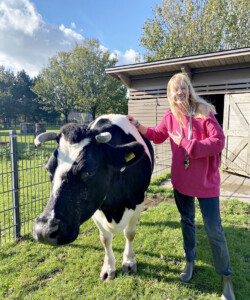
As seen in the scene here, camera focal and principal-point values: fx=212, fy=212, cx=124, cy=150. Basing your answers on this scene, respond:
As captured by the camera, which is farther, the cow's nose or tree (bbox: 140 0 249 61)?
tree (bbox: 140 0 249 61)

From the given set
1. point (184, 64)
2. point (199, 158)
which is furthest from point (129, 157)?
point (184, 64)

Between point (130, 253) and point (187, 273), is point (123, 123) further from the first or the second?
point (187, 273)

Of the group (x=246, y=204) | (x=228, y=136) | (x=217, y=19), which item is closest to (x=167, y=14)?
(x=217, y=19)

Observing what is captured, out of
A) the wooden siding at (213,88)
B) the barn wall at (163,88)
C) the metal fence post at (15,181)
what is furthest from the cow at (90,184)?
the wooden siding at (213,88)

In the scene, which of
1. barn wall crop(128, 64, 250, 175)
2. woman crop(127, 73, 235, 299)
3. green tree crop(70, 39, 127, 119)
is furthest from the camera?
green tree crop(70, 39, 127, 119)

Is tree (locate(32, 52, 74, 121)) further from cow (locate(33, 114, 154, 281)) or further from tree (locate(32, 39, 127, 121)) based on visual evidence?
cow (locate(33, 114, 154, 281))

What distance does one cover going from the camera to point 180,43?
20.7m

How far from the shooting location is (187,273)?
2691 millimetres

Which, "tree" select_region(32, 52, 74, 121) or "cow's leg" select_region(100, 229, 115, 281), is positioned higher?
"tree" select_region(32, 52, 74, 121)

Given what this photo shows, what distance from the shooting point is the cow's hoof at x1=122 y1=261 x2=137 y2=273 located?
9.27 feet

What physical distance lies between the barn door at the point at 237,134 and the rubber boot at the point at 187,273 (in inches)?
228

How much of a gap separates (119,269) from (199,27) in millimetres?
23076

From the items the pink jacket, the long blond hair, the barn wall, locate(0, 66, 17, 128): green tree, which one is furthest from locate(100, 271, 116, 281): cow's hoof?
locate(0, 66, 17, 128): green tree

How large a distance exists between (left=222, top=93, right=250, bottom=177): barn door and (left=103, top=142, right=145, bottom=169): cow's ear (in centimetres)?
660
